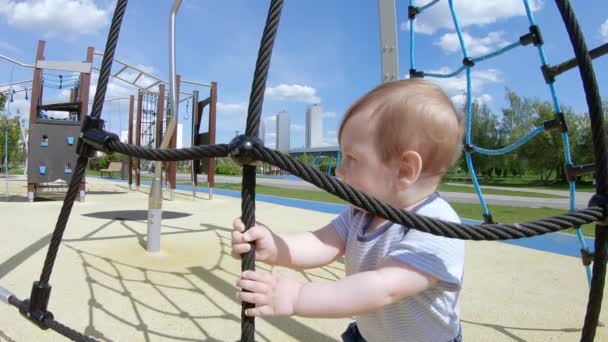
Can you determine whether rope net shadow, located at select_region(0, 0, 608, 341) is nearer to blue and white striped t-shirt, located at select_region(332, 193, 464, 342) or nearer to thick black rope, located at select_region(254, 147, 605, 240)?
thick black rope, located at select_region(254, 147, 605, 240)

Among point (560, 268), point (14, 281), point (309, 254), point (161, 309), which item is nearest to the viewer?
point (309, 254)

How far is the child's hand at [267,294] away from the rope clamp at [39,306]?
0.74 metres

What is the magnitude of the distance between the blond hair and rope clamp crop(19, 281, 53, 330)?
1.00 m

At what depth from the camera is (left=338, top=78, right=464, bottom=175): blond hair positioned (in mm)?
849

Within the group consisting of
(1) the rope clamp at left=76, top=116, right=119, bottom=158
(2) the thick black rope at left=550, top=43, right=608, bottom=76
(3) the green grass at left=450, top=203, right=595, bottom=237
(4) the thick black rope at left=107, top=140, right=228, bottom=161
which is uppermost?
(2) the thick black rope at left=550, top=43, right=608, bottom=76

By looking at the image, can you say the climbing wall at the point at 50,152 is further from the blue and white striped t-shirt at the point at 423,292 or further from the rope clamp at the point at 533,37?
the blue and white striped t-shirt at the point at 423,292

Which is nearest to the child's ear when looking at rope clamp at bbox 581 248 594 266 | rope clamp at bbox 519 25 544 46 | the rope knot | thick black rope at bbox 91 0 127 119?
the rope knot

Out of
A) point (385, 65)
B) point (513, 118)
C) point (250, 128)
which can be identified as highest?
point (513, 118)

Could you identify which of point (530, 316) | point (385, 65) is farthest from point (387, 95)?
point (530, 316)

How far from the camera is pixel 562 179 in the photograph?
70.5 ft

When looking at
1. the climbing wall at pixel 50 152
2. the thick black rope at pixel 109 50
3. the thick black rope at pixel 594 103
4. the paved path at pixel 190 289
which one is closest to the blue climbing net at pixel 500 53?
the paved path at pixel 190 289

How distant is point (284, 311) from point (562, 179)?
81.9 feet

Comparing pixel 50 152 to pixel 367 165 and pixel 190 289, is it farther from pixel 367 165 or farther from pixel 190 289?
pixel 367 165

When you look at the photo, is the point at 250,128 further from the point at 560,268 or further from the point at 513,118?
the point at 513,118
